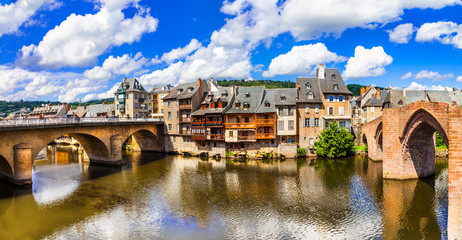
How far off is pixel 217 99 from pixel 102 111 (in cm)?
5702

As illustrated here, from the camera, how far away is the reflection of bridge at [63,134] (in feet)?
107

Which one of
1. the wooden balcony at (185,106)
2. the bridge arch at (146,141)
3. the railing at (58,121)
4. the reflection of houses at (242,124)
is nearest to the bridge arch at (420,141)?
the reflection of houses at (242,124)

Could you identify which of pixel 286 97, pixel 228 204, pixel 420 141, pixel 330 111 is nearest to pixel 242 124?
pixel 286 97

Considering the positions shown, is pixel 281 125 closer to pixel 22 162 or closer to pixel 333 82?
pixel 333 82

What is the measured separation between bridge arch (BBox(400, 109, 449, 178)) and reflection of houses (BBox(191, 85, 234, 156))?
29.1m

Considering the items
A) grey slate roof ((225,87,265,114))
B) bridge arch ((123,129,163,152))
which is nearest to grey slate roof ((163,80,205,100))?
grey slate roof ((225,87,265,114))

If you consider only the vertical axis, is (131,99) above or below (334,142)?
above

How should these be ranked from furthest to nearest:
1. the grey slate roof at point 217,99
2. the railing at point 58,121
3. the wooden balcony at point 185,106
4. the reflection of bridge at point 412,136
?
the wooden balcony at point 185,106 < the grey slate roof at point 217,99 < the railing at point 58,121 < the reflection of bridge at point 412,136

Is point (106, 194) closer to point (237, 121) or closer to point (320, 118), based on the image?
point (237, 121)

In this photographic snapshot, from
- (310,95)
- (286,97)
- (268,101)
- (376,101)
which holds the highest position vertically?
(310,95)

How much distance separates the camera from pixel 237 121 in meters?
50.8

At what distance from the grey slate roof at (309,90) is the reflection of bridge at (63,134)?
2999 centimetres

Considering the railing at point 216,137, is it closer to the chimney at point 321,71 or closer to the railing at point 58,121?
the railing at point 58,121

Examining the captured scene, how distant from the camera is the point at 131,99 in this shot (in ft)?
246
